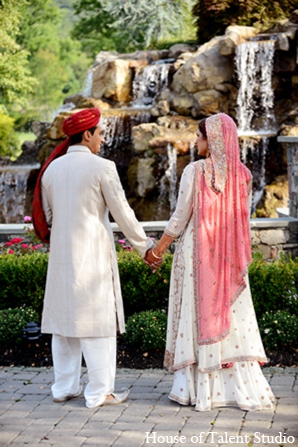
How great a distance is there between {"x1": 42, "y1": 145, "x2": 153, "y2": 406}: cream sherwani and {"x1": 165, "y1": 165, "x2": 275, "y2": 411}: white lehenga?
0.39 m

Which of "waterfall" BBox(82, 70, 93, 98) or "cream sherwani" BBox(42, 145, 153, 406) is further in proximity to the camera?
"waterfall" BBox(82, 70, 93, 98)

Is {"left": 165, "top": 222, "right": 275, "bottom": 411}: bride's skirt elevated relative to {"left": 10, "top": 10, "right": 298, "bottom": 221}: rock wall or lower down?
lower down

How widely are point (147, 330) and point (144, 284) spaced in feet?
1.93

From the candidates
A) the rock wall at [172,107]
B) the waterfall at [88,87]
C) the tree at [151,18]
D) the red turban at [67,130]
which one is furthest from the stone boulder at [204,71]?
the red turban at [67,130]

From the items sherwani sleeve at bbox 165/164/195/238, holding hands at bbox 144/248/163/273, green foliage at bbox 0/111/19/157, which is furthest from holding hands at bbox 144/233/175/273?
green foliage at bbox 0/111/19/157

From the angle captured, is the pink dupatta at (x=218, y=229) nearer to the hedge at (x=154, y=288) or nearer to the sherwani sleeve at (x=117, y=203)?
the sherwani sleeve at (x=117, y=203)

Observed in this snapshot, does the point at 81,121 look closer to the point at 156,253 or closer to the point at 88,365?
the point at 156,253

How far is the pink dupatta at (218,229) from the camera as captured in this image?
4.73 metres

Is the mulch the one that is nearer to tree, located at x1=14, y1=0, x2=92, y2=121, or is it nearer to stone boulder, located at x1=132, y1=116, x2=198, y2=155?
stone boulder, located at x1=132, y1=116, x2=198, y2=155

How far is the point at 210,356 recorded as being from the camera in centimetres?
471

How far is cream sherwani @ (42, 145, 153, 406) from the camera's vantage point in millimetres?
4809

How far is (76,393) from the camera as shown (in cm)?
506

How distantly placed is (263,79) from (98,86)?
407 centimetres

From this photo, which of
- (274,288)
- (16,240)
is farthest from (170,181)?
(274,288)
